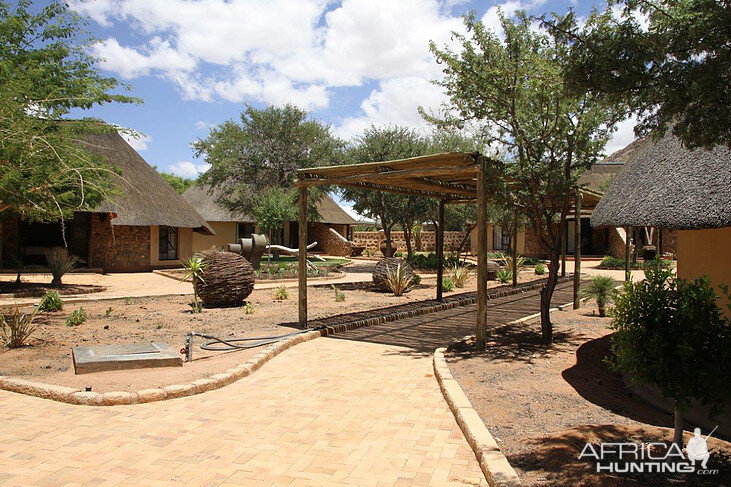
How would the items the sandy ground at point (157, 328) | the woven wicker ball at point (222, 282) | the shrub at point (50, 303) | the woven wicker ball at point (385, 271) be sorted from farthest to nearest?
the woven wicker ball at point (385, 271)
the woven wicker ball at point (222, 282)
the shrub at point (50, 303)
the sandy ground at point (157, 328)

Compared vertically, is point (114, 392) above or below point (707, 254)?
below

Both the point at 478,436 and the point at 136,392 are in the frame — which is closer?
the point at 478,436

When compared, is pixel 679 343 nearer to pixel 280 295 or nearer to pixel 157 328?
pixel 157 328

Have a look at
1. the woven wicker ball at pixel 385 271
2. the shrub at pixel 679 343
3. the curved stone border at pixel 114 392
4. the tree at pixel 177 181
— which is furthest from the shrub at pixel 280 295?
the tree at pixel 177 181

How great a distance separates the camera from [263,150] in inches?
Answer: 1115

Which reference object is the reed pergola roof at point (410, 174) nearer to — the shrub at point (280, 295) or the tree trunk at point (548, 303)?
the tree trunk at point (548, 303)

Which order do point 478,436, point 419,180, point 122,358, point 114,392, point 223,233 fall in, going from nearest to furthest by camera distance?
1. point 478,436
2. point 114,392
3. point 122,358
4. point 419,180
5. point 223,233

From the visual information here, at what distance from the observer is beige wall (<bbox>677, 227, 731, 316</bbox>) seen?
6484 mm

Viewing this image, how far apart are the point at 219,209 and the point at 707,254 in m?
29.2

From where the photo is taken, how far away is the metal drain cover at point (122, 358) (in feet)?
20.7

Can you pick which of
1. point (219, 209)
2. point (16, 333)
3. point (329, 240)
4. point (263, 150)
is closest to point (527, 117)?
→ point (16, 333)

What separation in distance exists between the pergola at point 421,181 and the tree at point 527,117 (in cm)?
42

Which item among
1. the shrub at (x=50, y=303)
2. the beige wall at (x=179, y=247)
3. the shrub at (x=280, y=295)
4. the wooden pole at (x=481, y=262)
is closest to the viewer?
the wooden pole at (x=481, y=262)

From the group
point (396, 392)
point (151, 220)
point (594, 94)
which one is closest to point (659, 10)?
point (594, 94)
